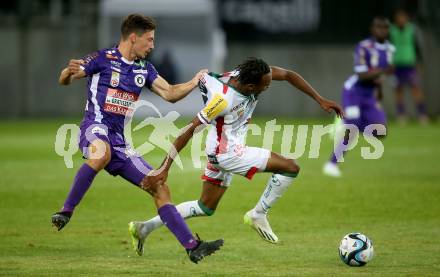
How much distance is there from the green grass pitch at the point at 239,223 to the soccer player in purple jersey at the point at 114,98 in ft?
2.62

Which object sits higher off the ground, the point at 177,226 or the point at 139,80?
the point at 139,80

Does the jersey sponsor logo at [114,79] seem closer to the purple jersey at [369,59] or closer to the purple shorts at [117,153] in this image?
the purple shorts at [117,153]

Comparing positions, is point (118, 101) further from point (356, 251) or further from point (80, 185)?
point (356, 251)

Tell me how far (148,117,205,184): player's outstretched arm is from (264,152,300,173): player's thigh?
93cm

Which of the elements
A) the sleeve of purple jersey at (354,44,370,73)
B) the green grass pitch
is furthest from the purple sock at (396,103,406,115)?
the sleeve of purple jersey at (354,44,370,73)

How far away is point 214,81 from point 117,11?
71.6 ft

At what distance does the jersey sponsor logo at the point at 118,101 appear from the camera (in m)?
10.1

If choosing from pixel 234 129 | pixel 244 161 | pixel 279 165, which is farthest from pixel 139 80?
pixel 279 165

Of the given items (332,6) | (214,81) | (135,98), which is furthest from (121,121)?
(332,6)

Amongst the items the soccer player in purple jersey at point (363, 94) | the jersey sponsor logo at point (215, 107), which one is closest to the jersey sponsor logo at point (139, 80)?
the jersey sponsor logo at point (215, 107)

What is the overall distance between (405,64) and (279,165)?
801 inches

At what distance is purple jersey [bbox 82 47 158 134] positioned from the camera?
10.1 metres

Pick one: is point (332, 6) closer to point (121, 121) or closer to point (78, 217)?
point (78, 217)

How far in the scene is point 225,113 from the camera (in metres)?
10.0
